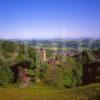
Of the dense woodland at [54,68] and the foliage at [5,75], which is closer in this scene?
the dense woodland at [54,68]

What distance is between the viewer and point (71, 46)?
4888 cm

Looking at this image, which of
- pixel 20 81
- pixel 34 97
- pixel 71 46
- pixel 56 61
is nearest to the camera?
→ pixel 34 97

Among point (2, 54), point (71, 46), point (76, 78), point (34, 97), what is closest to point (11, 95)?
point (34, 97)

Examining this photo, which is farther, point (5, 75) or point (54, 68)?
point (5, 75)

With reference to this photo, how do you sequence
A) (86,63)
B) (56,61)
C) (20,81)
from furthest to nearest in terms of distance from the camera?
1. (86,63)
2. (56,61)
3. (20,81)

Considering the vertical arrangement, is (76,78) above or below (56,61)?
below

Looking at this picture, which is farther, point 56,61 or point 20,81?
point 56,61

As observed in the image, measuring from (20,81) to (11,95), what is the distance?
58.3 ft

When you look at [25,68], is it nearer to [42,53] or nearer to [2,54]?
[42,53]

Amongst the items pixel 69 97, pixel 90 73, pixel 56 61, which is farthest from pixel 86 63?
pixel 69 97

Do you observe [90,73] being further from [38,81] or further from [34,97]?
[34,97]

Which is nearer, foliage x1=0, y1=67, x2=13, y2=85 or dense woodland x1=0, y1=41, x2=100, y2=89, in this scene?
dense woodland x1=0, y1=41, x2=100, y2=89

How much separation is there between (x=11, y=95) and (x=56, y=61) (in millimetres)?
20407

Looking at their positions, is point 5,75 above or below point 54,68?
below
